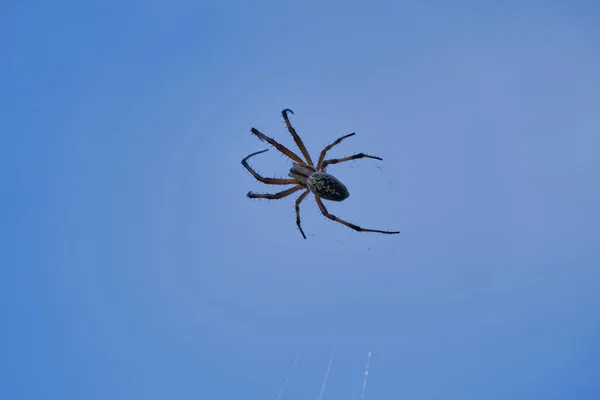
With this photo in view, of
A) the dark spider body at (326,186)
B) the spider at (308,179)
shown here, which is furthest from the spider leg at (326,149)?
the dark spider body at (326,186)

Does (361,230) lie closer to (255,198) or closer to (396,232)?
(396,232)

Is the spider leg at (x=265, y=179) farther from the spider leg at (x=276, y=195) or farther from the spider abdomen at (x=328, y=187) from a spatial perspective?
the spider abdomen at (x=328, y=187)

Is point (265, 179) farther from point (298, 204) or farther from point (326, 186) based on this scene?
point (326, 186)

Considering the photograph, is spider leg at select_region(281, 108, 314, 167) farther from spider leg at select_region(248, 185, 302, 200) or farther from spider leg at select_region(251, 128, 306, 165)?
spider leg at select_region(248, 185, 302, 200)

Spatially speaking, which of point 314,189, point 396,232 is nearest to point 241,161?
point 314,189

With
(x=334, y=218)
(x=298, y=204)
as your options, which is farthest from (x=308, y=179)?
(x=334, y=218)

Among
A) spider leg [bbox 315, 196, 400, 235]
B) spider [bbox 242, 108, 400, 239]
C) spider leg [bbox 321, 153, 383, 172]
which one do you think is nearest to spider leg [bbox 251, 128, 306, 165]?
spider [bbox 242, 108, 400, 239]

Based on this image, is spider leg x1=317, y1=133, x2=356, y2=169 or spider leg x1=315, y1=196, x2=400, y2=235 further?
spider leg x1=315, y1=196, x2=400, y2=235
